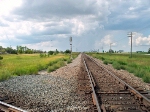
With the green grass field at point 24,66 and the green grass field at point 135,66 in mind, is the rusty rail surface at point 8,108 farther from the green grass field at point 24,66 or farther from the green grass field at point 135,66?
the green grass field at point 135,66

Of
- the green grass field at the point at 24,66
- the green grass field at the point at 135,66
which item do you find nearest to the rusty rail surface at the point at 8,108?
the green grass field at the point at 24,66

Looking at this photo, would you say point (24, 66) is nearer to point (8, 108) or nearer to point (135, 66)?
point (135, 66)

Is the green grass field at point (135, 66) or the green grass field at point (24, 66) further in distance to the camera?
the green grass field at point (135, 66)

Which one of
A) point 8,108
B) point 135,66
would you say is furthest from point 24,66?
point 8,108

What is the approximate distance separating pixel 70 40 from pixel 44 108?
33.1 metres

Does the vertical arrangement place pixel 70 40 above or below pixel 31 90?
above

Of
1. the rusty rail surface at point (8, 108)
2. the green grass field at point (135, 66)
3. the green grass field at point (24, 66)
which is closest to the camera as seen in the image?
the rusty rail surface at point (8, 108)

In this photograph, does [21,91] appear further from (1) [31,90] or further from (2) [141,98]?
(2) [141,98]

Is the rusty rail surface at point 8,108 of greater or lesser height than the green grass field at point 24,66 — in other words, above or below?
above

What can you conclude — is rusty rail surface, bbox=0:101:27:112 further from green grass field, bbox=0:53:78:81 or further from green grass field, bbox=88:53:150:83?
green grass field, bbox=88:53:150:83

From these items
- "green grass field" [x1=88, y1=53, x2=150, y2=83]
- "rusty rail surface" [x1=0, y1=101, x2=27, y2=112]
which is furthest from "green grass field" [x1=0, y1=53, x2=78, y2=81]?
"green grass field" [x1=88, y1=53, x2=150, y2=83]

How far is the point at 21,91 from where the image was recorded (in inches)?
349

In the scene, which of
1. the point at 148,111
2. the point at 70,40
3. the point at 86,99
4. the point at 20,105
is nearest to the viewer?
the point at 148,111

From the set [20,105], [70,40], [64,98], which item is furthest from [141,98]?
[70,40]
